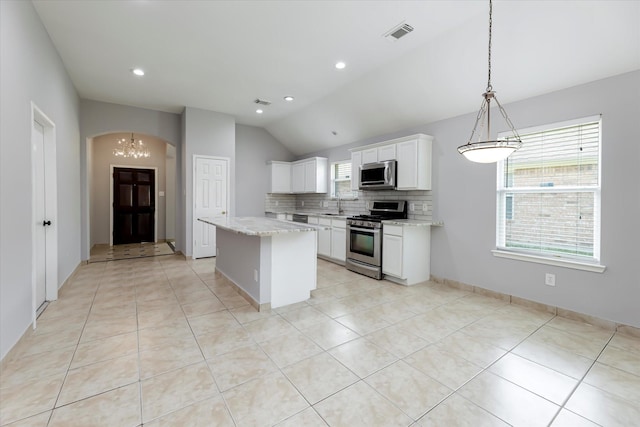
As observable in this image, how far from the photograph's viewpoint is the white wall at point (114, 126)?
203 inches

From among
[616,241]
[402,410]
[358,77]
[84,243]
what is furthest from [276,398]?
[84,243]

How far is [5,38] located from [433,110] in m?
4.44

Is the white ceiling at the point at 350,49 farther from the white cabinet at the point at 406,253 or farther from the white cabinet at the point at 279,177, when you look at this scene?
the white cabinet at the point at 279,177

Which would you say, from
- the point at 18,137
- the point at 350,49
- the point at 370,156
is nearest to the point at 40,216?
the point at 18,137

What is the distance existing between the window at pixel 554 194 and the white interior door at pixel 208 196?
4900mm

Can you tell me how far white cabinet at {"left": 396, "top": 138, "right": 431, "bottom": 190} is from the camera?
4.29m

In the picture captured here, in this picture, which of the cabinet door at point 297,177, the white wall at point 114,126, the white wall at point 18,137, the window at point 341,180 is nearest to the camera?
the white wall at point 18,137

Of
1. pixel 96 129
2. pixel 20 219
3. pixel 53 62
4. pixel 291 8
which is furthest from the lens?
pixel 96 129

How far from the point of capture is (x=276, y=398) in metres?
1.79

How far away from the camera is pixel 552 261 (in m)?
3.16

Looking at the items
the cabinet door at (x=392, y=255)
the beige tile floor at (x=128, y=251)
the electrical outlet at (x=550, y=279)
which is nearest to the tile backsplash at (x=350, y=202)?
the cabinet door at (x=392, y=255)

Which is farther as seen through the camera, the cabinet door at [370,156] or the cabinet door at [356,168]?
the cabinet door at [356,168]

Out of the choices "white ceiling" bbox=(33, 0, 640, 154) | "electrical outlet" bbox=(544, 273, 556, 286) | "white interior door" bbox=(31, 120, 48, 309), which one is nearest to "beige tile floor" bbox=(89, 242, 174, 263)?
"white interior door" bbox=(31, 120, 48, 309)

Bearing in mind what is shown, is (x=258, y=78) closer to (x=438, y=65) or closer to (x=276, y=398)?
(x=438, y=65)
